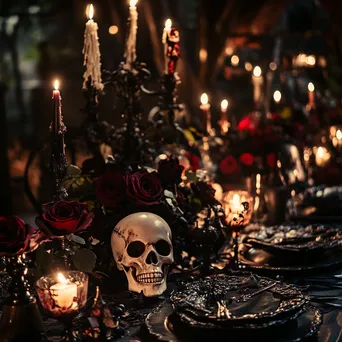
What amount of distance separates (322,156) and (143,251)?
2.00 meters

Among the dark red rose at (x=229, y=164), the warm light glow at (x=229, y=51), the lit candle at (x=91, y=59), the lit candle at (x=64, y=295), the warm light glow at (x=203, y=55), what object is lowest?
the lit candle at (x=64, y=295)

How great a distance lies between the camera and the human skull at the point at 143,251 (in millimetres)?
2002

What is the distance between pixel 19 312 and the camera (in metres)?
1.64

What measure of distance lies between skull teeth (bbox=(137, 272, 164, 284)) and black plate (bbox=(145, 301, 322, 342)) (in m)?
0.19

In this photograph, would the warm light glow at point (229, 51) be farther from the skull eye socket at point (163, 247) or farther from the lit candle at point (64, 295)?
the lit candle at point (64, 295)

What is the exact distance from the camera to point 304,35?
880 centimetres

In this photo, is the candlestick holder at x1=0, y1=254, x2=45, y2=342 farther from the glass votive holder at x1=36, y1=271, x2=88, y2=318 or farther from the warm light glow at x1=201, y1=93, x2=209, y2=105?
the warm light glow at x1=201, y1=93, x2=209, y2=105

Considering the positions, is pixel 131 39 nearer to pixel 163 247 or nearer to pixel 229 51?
pixel 163 247

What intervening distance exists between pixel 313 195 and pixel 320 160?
0.80 m

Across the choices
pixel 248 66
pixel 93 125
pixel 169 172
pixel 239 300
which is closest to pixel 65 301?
pixel 239 300

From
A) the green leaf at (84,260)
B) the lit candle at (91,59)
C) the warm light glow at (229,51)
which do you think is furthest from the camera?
the warm light glow at (229,51)

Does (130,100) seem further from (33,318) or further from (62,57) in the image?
(62,57)

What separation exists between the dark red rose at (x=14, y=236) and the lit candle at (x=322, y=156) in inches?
89.5

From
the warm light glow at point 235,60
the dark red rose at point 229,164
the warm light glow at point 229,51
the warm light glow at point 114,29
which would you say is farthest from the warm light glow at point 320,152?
the warm light glow at point 229,51
